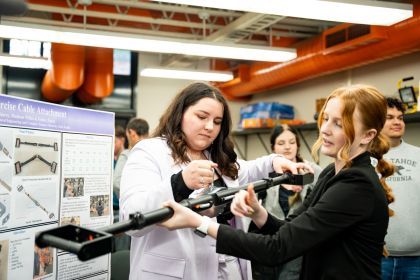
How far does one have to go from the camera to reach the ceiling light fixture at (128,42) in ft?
14.4

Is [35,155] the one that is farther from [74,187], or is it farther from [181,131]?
[181,131]

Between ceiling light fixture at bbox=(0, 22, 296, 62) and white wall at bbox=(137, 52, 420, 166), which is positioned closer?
ceiling light fixture at bbox=(0, 22, 296, 62)

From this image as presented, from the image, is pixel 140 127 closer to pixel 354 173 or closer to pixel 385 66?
pixel 385 66

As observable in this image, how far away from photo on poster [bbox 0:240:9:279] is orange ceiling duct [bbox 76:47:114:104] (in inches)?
195

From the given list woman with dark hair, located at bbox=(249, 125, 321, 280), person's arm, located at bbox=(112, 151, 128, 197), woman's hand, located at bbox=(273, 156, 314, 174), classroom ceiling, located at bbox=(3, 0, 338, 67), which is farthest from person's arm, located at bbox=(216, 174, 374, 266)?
classroom ceiling, located at bbox=(3, 0, 338, 67)

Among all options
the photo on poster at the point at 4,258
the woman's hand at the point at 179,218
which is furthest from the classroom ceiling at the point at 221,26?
the woman's hand at the point at 179,218

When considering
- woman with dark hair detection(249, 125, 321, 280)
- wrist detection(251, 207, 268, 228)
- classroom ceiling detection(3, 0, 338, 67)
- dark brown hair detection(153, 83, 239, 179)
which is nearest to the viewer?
wrist detection(251, 207, 268, 228)

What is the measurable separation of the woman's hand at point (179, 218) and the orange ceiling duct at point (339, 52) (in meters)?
3.66

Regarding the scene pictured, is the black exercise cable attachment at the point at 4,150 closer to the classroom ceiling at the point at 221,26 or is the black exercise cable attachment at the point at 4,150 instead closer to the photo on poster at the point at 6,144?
the photo on poster at the point at 6,144

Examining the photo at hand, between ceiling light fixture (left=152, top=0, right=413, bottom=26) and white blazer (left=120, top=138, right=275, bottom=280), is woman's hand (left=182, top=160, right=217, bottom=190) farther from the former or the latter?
ceiling light fixture (left=152, top=0, right=413, bottom=26)

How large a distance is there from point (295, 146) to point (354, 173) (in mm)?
2526

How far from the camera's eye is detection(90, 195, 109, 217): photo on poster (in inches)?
101

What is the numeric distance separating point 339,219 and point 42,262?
1.55 meters

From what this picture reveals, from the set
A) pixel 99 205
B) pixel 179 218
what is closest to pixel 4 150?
pixel 99 205
